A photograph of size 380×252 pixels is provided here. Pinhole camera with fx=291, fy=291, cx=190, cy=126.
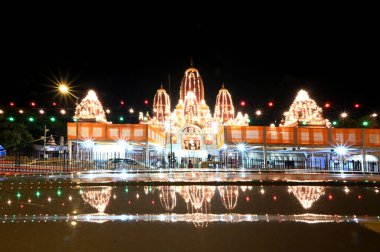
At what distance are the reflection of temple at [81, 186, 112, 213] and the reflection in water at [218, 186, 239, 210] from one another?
2802 millimetres

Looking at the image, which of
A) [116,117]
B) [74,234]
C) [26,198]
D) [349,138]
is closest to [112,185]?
[26,198]

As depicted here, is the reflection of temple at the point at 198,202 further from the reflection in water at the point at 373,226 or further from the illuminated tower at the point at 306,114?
the illuminated tower at the point at 306,114

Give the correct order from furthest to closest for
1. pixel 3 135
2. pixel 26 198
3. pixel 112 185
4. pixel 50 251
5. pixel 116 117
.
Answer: pixel 116 117
pixel 3 135
pixel 112 185
pixel 26 198
pixel 50 251

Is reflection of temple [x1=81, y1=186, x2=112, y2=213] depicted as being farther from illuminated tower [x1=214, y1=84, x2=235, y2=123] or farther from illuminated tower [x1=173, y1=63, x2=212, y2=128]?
illuminated tower [x1=214, y1=84, x2=235, y2=123]

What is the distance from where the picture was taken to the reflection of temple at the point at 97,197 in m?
6.70

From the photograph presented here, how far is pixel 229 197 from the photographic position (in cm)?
778

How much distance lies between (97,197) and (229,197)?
353 cm

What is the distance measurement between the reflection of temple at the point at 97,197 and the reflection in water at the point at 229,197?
2.80m

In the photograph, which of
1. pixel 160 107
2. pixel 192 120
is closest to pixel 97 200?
pixel 192 120

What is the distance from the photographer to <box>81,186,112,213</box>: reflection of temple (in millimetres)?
6704

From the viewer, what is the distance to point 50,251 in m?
3.89

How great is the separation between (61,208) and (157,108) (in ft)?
190

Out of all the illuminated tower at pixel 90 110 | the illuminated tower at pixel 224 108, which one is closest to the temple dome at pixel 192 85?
the illuminated tower at pixel 224 108

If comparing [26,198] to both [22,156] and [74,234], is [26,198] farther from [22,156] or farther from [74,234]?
[22,156]
